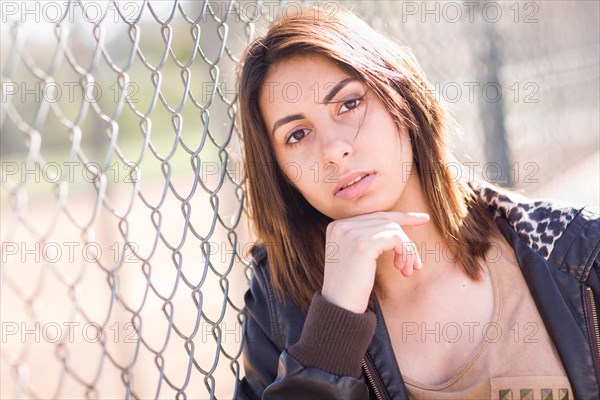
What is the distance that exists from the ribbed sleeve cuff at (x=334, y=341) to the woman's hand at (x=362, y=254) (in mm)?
36

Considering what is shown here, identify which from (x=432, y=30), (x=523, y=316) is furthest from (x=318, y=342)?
(x=432, y=30)

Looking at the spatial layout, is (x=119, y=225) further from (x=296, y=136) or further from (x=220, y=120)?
(x=220, y=120)

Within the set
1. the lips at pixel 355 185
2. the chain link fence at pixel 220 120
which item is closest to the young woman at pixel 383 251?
the lips at pixel 355 185

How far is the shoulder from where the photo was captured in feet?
6.72

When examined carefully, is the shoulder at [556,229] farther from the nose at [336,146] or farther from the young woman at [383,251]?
the nose at [336,146]

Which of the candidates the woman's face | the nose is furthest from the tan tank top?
the nose

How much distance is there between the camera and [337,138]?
203 cm

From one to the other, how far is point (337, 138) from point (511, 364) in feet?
2.54

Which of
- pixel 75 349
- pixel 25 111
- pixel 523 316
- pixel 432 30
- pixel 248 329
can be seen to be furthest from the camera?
pixel 25 111

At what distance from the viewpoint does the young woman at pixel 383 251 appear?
197cm

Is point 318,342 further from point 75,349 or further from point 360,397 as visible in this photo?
point 75,349

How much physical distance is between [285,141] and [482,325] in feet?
2.53

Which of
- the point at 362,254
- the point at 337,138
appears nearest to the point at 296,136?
the point at 337,138

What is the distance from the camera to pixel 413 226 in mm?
2191
